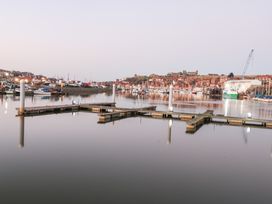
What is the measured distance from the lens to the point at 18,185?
10.5m

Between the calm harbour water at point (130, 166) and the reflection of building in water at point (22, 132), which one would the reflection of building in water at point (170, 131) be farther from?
the reflection of building in water at point (22, 132)

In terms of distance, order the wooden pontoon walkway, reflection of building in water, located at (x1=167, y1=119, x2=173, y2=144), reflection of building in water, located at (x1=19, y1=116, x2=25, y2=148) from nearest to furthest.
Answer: reflection of building in water, located at (x1=19, y1=116, x2=25, y2=148) < reflection of building in water, located at (x1=167, y1=119, x2=173, y2=144) < the wooden pontoon walkway

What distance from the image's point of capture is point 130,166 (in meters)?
13.8

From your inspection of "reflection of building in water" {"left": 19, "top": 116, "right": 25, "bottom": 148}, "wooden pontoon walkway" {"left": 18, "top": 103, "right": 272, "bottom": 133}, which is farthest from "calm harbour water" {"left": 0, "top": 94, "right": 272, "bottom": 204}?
"wooden pontoon walkway" {"left": 18, "top": 103, "right": 272, "bottom": 133}

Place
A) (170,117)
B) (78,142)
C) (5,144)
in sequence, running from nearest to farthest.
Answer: (5,144)
(78,142)
(170,117)

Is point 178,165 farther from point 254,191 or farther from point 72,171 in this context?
point 72,171

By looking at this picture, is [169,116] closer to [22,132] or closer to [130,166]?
[22,132]

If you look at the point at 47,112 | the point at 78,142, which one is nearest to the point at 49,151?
the point at 78,142

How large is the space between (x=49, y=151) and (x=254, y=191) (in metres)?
11.1

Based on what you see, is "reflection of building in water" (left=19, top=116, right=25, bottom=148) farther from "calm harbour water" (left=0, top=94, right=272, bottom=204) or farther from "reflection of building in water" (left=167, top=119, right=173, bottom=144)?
"reflection of building in water" (left=167, top=119, right=173, bottom=144)

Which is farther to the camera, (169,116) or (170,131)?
(169,116)

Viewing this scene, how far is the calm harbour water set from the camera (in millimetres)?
10078

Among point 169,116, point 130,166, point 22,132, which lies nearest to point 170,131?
point 169,116

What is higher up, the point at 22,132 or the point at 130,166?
the point at 22,132
